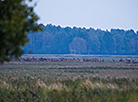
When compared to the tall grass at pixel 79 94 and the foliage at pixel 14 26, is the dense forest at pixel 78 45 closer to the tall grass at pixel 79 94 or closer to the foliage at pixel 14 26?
the tall grass at pixel 79 94

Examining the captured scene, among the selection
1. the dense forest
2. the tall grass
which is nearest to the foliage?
the tall grass

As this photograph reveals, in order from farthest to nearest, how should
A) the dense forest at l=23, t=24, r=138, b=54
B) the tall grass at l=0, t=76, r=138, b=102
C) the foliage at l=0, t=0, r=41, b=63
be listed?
the dense forest at l=23, t=24, r=138, b=54 < the tall grass at l=0, t=76, r=138, b=102 < the foliage at l=0, t=0, r=41, b=63

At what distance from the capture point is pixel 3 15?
24.0 ft

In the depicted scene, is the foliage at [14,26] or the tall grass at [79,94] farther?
the tall grass at [79,94]

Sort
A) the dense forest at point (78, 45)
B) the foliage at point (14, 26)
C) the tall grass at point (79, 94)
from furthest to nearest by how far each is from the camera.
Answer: the dense forest at point (78, 45), the tall grass at point (79, 94), the foliage at point (14, 26)

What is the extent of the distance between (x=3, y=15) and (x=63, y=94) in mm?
6082

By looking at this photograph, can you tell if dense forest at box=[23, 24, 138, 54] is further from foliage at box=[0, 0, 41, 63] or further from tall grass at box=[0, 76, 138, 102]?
foliage at box=[0, 0, 41, 63]

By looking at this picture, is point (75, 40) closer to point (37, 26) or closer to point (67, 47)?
point (67, 47)

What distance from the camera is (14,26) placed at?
21.8 ft

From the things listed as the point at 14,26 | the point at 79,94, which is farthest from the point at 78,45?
the point at 14,26

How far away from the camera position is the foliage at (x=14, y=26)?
6.68 m

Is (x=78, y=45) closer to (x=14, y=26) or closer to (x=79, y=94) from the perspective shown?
(x=79, y=94)

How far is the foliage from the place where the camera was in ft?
21.9

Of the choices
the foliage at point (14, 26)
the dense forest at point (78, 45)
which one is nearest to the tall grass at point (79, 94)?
the foliage at point (14, 26)
